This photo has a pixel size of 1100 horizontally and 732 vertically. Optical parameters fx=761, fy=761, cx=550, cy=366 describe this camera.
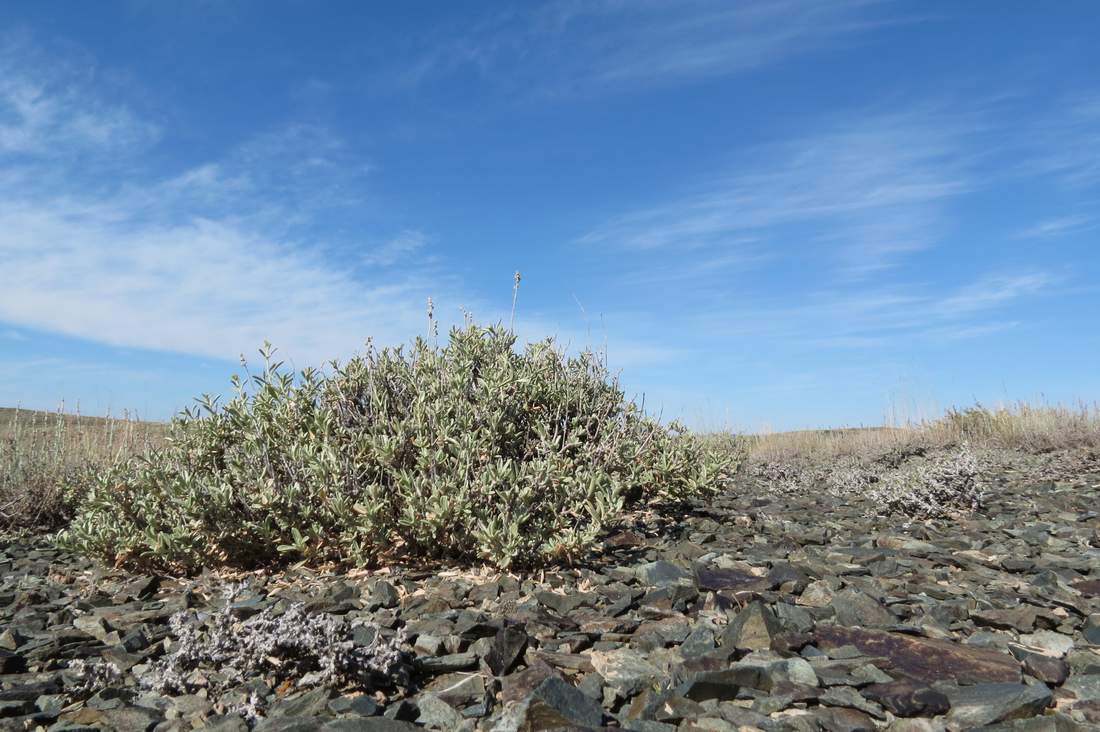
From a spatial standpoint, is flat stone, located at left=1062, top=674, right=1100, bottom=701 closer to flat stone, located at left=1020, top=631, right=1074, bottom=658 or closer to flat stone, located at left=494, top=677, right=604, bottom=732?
flat stone, located at left=1020, top=631, right=1074, bottom=658

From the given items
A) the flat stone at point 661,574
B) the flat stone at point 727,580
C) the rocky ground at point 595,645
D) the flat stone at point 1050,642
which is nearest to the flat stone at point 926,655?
the rocky ground at point 595,645

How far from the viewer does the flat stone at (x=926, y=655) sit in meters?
3.17

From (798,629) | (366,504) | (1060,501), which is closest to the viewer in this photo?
(798,629)

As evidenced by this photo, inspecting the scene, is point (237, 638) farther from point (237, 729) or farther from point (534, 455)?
point (534, 455)

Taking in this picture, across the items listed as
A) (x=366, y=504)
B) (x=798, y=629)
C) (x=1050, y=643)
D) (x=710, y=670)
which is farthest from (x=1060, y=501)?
(x=366, y=504)

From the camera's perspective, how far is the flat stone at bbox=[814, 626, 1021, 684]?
3168 millimetres

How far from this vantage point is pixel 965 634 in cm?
381

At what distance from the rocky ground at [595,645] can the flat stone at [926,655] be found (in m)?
0.01

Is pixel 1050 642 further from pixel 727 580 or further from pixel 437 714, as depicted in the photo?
pixel 437 714

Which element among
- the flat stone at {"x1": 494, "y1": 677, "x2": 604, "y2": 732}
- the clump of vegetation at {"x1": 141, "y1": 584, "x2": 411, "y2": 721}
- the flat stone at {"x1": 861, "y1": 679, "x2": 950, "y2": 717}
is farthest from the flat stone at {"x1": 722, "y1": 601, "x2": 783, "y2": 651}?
the clump of vegetation at {"x1": 141, "y1": 584, "x2": 411, "y2": 721}

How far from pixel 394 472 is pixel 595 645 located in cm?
187

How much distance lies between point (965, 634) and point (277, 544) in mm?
→ 4204

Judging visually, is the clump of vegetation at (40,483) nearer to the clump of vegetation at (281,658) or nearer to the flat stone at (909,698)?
the clump of vegetation at (281,658)

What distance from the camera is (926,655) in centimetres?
334
